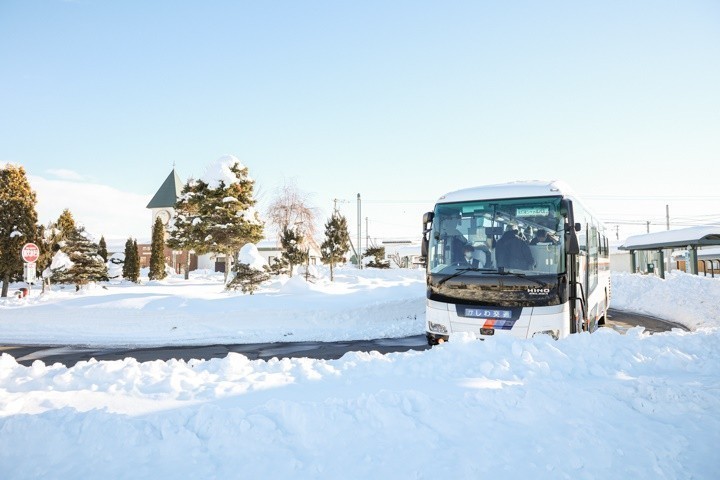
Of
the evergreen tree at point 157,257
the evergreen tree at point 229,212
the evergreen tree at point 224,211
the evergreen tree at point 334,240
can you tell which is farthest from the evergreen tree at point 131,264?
the evergreen tree at point 334,240

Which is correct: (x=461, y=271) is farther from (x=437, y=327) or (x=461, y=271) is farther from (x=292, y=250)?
(x=292, y=250)

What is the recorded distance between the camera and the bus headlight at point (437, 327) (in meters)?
8.21

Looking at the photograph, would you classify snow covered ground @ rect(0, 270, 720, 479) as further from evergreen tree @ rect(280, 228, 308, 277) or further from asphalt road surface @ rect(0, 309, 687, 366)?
evergreen tree @ rect(280, 228, 308, 277)

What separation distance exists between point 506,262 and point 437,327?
5.42 feet

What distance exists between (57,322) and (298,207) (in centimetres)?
3033

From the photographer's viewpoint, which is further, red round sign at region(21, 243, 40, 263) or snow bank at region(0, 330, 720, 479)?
red round sign at region(21, 243, 40, 263)

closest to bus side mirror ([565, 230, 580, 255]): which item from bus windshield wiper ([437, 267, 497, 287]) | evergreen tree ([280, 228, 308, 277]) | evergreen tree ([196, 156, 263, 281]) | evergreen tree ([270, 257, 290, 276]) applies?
bus windshield wiper ([437, 267, 497, 287])

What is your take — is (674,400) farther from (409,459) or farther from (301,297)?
(301,297)

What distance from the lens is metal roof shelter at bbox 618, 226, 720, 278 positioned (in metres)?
21.6

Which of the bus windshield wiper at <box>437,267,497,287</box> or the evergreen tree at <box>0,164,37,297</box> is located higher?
the evergreen tree at <box>0,164,37,297</box>

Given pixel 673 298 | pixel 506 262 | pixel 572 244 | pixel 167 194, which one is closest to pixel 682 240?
pixel 673 298

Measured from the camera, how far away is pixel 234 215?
27.3m

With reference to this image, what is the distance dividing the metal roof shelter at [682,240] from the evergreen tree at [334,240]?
64.0 ft

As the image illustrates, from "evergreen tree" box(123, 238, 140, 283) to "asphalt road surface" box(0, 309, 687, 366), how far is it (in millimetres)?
27645
